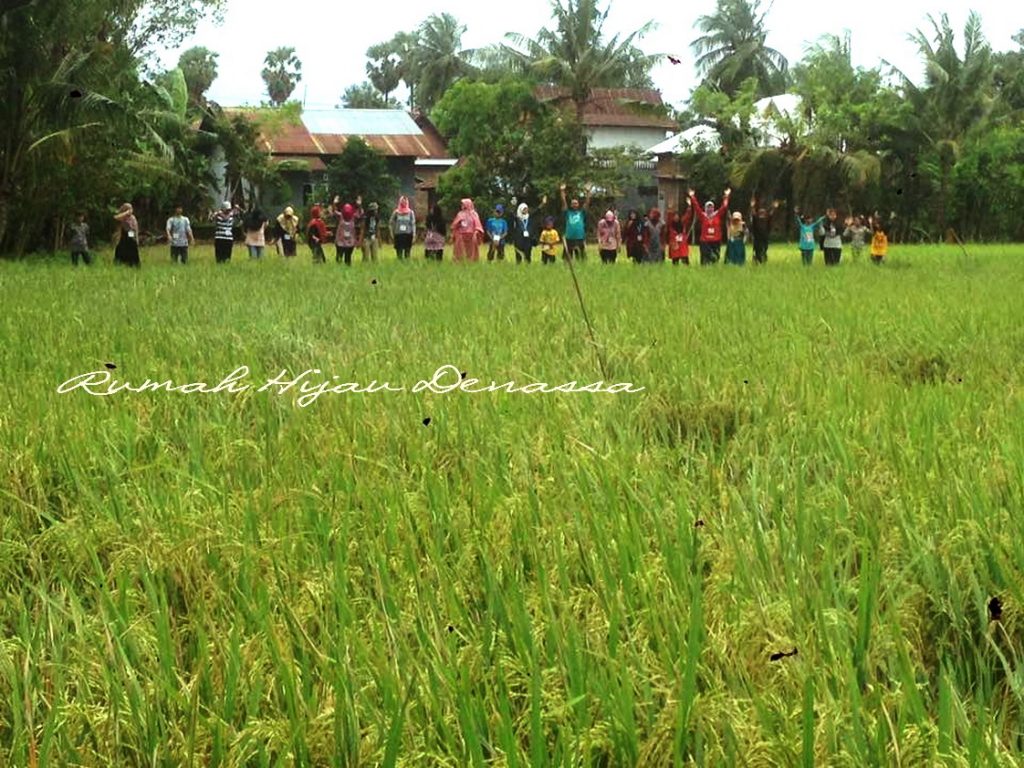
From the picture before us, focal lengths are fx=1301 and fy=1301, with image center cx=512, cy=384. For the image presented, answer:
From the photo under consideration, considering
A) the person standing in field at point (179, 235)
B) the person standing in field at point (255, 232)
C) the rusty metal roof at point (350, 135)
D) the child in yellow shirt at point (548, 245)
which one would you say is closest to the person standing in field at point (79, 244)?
the person standing in field at point (179, 235)

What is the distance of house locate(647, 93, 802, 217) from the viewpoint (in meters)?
32.7

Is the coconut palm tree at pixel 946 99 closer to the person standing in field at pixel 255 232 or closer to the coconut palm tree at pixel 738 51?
the coconut palm tree at pixel 738 51

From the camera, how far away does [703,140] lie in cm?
3431

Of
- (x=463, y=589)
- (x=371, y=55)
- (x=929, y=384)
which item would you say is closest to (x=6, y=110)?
(x=929, y=384)

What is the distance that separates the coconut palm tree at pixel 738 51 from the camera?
43.7 m

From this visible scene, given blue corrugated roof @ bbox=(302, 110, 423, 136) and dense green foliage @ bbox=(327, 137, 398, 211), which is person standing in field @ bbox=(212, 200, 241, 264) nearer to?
dense green foliage @ bbox=(327, 137, 398, 211)

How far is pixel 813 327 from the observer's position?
7.00 metres

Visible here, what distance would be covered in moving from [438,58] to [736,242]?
1302 inches

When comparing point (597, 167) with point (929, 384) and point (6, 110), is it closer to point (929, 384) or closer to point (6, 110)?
point (6, 110)

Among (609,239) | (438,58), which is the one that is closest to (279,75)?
(438,58)

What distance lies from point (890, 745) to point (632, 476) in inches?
59.8

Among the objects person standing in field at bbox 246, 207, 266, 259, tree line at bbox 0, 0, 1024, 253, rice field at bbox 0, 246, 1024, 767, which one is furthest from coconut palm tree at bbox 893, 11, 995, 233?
rice field at bbox 0, 246, 1024, 767

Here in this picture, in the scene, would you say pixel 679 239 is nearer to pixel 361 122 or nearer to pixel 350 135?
pixel 350 135

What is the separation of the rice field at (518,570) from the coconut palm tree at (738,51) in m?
40.3
